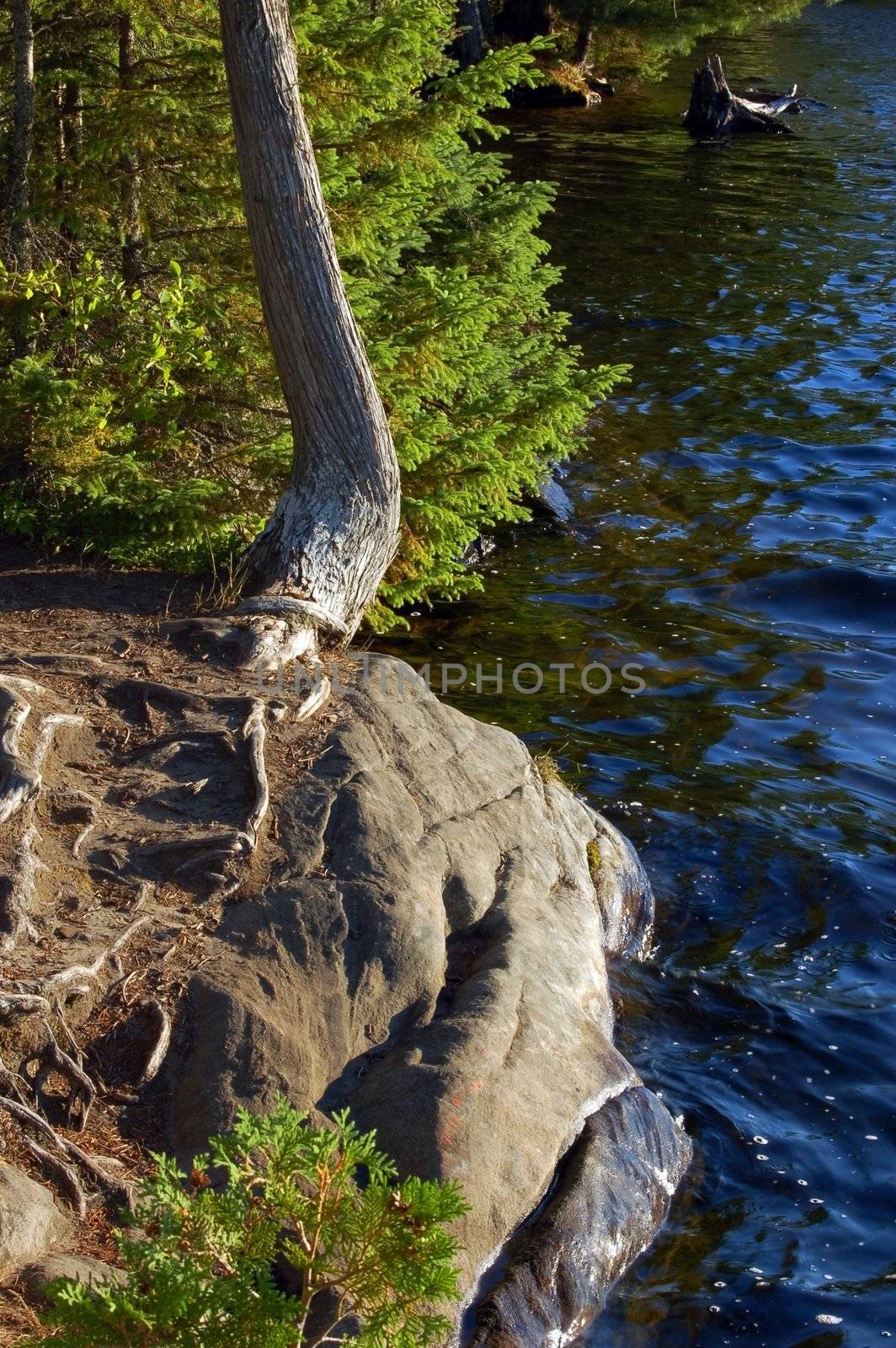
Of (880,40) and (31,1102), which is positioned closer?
(31,1102)

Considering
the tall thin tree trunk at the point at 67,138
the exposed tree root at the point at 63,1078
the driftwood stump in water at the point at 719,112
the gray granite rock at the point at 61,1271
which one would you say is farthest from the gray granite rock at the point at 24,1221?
the driftwood stump in water at the point at 719,112

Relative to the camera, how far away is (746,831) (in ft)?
25.2

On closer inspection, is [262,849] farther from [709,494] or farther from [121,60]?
[709,494]

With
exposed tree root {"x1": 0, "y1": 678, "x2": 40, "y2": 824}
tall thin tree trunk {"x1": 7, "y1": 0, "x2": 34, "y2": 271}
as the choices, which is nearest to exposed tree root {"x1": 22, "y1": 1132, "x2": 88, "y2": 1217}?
exposed tree root {"x1": 0, "y1": 678, "x2": 40, "y2": 824}

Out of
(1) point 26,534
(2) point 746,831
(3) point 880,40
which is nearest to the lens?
(2) point 746,831

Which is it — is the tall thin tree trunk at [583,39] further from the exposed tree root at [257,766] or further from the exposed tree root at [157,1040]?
the exposed tree root at [157,1040]

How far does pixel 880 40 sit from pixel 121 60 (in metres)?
39.3

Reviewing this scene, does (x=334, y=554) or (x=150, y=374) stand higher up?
(x=150, y=374)

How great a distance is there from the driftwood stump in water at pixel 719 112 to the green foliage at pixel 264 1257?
2917 cm

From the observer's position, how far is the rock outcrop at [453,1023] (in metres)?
4.69

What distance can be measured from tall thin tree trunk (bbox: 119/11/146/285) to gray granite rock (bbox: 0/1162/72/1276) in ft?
21.1

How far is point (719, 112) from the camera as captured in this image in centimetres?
2855

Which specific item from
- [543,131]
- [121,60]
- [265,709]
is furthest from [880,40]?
[265,709]

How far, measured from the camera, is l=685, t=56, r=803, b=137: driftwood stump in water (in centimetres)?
2836
